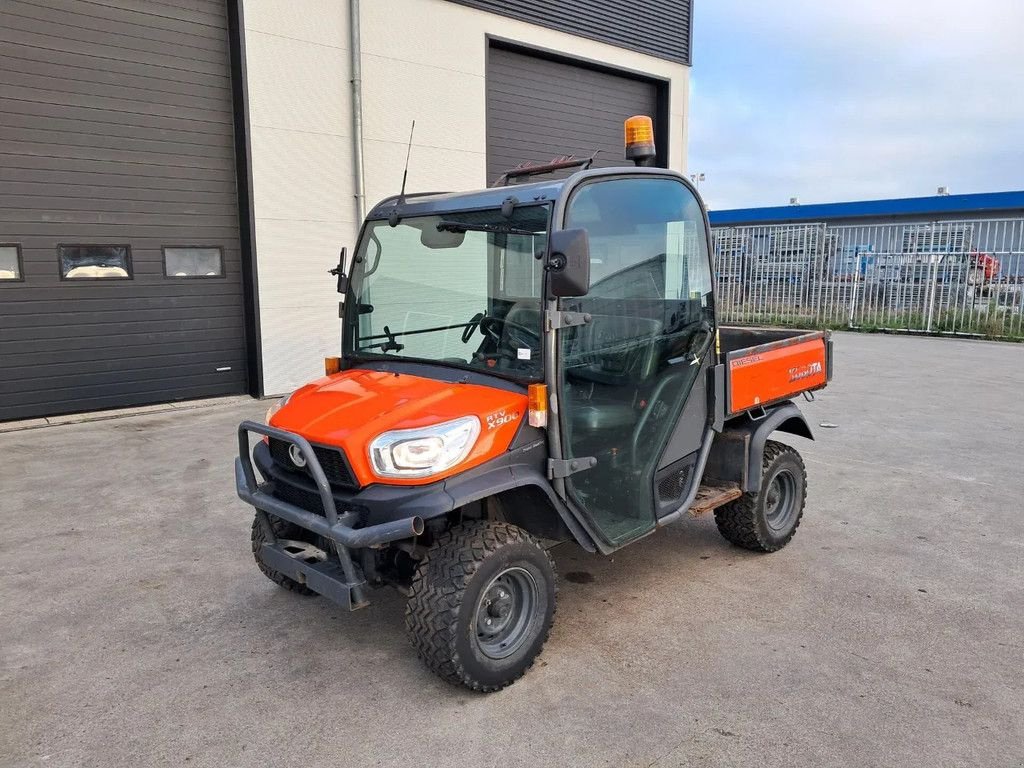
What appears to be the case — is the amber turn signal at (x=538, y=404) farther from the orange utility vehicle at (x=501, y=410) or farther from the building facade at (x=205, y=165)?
the building facade at (x=205, y=165)

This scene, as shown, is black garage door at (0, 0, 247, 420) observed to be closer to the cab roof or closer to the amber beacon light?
the cab roof

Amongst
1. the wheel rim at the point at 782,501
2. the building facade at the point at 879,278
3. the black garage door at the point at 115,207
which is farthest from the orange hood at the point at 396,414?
the building facade at the point at 879,278

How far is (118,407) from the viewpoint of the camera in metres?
8.56

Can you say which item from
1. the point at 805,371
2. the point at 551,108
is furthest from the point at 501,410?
the point at 551,108

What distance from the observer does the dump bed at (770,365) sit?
161 inches

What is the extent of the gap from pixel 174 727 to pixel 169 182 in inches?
289

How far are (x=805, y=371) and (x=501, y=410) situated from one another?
2.53 m

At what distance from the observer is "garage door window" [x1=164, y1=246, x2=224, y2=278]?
28.7ft

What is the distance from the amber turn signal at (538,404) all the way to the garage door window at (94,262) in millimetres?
7062

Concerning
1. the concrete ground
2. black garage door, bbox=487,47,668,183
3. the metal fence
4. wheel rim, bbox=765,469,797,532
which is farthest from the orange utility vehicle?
the metal fence

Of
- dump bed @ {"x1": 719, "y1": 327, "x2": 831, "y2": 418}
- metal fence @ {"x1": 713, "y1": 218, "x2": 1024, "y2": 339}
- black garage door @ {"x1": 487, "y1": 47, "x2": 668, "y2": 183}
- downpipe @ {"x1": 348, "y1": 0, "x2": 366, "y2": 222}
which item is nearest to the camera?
dump bed @ {"x1": 719, "y1": 327, "x2": 831, "y2": 418}

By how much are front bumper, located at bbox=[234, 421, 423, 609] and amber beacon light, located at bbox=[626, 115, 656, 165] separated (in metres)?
2.18

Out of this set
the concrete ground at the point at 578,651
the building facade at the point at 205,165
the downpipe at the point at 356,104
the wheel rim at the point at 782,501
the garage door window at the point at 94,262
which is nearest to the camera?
the concrete ground at the point at 578,651

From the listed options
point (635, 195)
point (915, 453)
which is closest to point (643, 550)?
point (635, 195)
